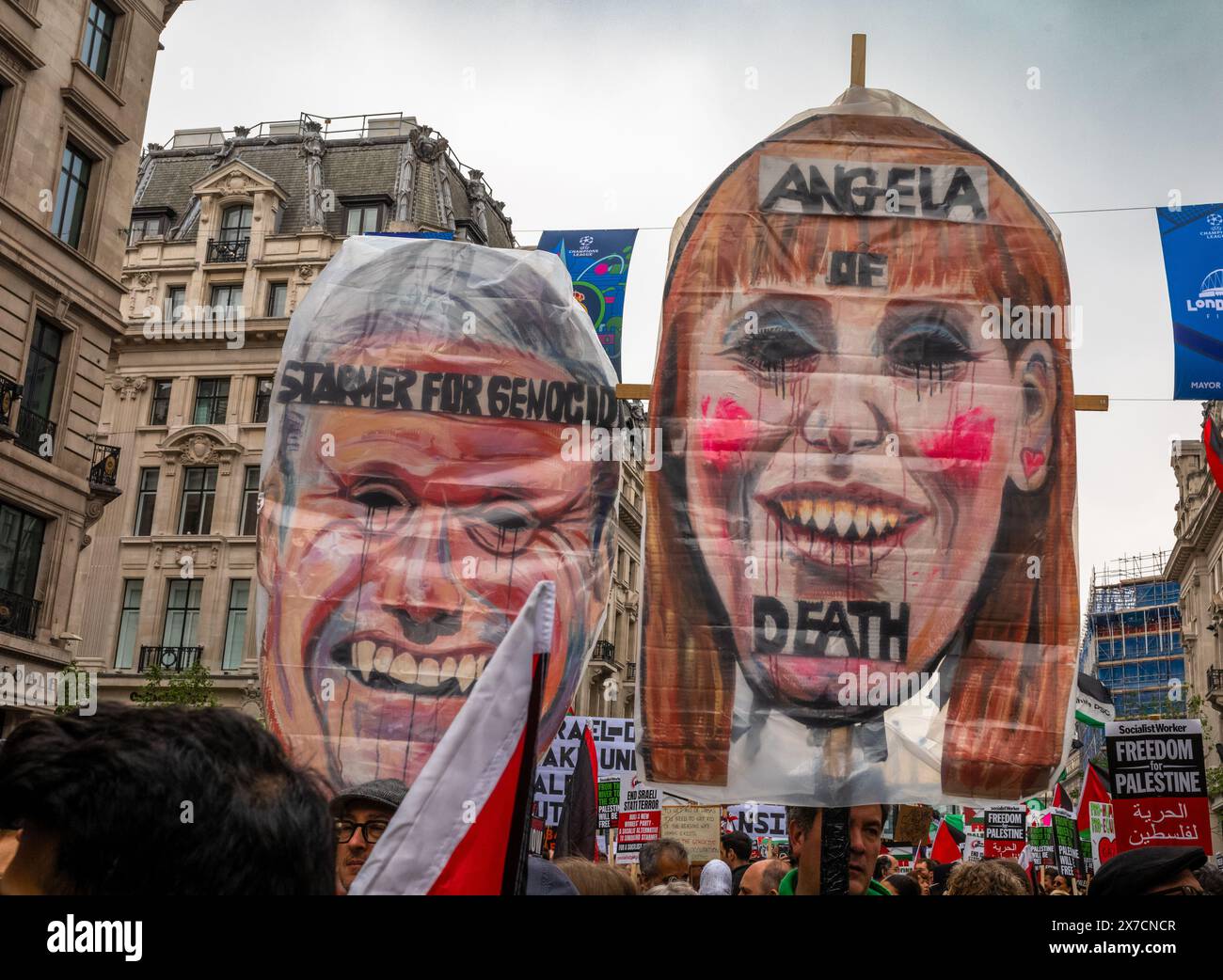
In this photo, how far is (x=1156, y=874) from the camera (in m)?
3.94

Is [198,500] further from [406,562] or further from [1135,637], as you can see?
[1135,637]

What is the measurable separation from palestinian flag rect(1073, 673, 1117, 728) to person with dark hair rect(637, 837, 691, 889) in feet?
15.3

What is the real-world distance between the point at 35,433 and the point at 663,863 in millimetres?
17148

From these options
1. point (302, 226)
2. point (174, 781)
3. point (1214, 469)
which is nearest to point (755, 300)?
point (174, 781)

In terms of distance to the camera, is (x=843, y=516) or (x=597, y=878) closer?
(x=597, y=878)

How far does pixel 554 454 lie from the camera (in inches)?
245

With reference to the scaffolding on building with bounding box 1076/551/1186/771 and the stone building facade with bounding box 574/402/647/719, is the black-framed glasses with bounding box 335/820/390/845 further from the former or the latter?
the scaffolding on building with bounding box 1076/551/1186/771

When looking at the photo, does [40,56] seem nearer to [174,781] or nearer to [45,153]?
[45,153]

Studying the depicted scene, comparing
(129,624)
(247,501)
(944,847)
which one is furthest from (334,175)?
(944,847)

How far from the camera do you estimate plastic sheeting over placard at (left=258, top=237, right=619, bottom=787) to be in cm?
584

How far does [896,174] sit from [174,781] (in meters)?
5.17

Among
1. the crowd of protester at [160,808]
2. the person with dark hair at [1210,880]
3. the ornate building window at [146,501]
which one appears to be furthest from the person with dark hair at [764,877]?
the ornate building window at [146,501]

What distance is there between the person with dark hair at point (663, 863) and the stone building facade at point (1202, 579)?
49385 mm
